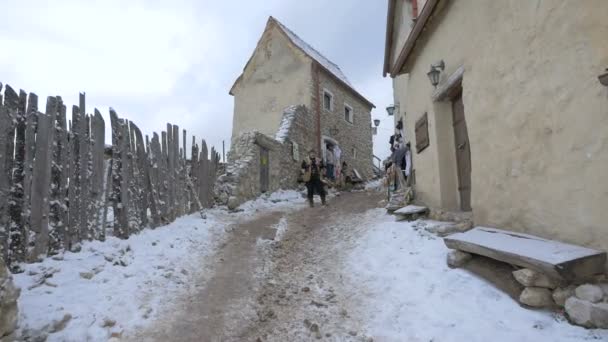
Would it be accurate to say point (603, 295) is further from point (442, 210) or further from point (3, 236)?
point (3, 236)

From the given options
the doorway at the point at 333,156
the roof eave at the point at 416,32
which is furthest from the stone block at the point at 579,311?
the doorway at the point at 333,156

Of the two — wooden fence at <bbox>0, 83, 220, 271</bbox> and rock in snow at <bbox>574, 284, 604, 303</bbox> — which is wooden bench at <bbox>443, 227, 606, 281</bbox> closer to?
rock in snow at <bbox>574, 284, 604, 303</bbox>

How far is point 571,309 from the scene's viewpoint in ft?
8.31

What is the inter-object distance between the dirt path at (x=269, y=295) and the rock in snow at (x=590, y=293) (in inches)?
63.3

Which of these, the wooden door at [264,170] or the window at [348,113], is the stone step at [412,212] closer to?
the wooden door at [264,170]

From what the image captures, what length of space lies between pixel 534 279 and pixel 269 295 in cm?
247

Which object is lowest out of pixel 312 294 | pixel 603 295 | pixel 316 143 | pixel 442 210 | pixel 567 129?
pixel 312 294

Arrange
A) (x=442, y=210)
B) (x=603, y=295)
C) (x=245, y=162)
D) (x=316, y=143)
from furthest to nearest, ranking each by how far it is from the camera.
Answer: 1. (x=316, y=143)
2. (x=245, y=162)
3. (x=442, y=210)
4. (x=603, y=295)

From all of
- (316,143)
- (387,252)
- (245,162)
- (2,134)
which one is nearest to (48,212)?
(2,134)

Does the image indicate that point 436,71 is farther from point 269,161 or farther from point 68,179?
point 269,161

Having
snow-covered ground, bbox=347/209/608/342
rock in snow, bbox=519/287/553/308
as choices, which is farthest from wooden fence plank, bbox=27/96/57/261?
rock in snow, bbox=519/287/553/308

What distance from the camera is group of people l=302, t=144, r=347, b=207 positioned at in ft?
30.2

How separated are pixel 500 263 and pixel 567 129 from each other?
4.23 ft

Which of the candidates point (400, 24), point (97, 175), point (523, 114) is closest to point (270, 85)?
point (400, 24)
